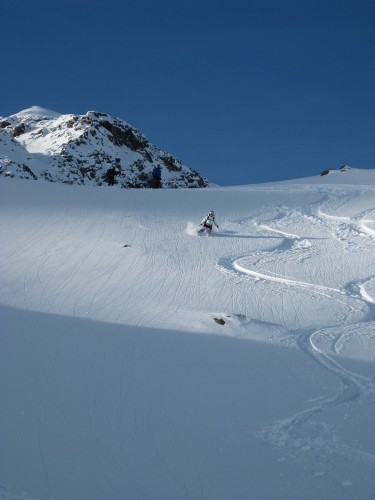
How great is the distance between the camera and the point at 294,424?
5.40m

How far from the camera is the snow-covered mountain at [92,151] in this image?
2633 inches

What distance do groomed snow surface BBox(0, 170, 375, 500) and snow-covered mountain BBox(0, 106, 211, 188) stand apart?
49866 millimetres

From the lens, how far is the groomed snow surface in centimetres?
462

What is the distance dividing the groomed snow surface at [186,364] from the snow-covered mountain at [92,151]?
49.9 metres

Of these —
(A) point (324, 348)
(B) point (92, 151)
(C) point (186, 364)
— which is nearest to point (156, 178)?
(A) point (324, 348)

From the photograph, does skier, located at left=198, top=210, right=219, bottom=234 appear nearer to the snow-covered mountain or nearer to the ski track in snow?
the ski track in snow

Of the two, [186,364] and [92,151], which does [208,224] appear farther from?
[92,151]

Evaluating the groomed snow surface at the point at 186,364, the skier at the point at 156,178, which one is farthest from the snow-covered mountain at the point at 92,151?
the groomed snow surface at the point at 186,364

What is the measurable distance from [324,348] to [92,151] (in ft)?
226

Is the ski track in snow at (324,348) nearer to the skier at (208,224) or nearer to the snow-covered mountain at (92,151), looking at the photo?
the skier at (208,224)

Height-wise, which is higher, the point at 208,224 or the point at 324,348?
the point at 208,224

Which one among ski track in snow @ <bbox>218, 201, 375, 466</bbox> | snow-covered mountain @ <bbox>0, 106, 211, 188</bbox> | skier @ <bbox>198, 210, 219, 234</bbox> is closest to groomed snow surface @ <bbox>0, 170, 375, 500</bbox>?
ski track in snow @ <bbox>218, 201, 375, 466</bbox>

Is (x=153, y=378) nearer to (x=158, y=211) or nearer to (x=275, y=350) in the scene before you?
(x=275, y=350)

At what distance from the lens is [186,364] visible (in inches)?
269
